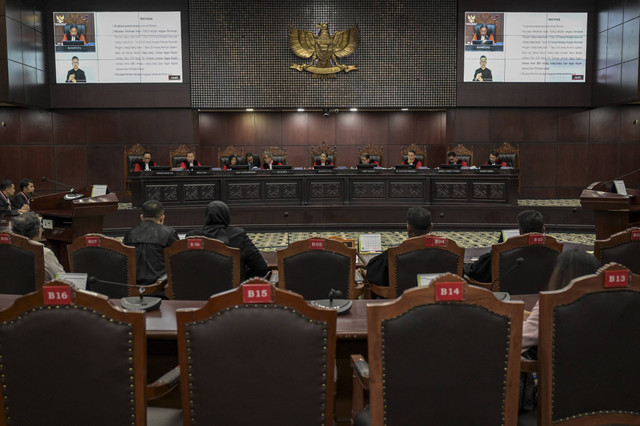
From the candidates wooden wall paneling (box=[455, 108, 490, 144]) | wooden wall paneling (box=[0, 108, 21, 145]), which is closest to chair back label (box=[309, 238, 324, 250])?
wooden wall paneling (box=[455, 108, 490, 144])

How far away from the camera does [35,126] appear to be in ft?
40.8

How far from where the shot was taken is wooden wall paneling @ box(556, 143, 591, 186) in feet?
42.2

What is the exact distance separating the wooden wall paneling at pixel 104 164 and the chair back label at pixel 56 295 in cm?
1163

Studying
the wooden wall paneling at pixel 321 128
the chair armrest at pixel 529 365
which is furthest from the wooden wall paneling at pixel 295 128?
the chair armrest at pixel 529 365

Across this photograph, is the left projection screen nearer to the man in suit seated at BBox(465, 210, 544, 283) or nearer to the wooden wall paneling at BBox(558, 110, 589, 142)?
the wooden wall paneling at BBox(558, 110, 589, 142)

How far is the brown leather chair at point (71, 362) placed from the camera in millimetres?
1646

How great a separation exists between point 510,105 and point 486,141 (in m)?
0.95

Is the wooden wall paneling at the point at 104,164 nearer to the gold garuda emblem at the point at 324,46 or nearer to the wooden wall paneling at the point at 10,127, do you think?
the wooden wall paneling at the point at 10,127

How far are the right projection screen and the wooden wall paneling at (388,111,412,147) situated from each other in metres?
1.73

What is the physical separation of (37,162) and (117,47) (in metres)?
3.23

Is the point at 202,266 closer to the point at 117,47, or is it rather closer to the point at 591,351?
the point at 591,351

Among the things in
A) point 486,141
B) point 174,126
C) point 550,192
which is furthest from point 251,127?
point 550,192

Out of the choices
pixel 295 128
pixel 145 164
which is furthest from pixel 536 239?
pixel 295 128

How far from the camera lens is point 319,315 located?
1.67 m
